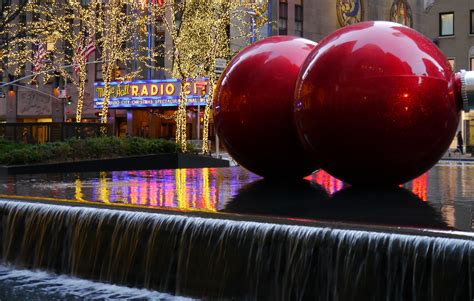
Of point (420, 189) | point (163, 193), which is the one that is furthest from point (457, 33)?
point (163, 193)

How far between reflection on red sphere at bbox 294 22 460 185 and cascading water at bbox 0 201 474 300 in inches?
91.7

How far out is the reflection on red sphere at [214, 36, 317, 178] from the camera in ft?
29.3

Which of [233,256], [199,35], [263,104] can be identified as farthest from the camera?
[199,35]

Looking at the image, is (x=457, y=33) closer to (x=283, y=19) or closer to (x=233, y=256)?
(x=283, y=19)

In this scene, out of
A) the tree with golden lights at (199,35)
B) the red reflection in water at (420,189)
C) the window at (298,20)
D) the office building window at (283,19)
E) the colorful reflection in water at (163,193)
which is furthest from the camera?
the window at (298,20)

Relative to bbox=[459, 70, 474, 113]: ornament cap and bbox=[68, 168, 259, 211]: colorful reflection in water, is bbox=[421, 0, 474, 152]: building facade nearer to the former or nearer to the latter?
bbox=[68, 168, 259, 211]: colorful reflection in water

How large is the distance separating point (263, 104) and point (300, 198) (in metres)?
1.67

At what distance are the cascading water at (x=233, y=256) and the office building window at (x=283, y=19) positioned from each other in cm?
5523

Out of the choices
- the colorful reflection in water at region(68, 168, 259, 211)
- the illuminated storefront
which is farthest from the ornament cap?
the illuminated storefront

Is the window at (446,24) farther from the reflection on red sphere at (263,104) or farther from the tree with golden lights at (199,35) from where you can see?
the reflection on red sphere at (263,104)

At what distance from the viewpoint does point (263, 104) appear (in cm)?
891

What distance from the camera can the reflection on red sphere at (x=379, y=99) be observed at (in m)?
7.41

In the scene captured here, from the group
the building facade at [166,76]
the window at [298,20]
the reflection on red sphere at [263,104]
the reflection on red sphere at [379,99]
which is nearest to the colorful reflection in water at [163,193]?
the reflection on red sphere at [263,104]

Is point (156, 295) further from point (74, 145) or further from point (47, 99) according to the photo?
point (47, 99)
